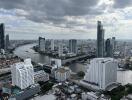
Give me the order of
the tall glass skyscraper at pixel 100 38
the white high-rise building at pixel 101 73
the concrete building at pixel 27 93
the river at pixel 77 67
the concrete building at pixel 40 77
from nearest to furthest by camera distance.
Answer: the concrete building at pixel 27 93 → the white high-rise building at pixel 101 73 → the concrete building at pixel 40 77 → the river at pixel 77 67 → the tall glass skyscraper at pixel 100 38

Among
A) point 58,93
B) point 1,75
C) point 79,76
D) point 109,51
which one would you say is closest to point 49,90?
point 58,93

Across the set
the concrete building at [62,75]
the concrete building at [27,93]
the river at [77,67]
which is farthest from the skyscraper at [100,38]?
the concrete building at [27,93]

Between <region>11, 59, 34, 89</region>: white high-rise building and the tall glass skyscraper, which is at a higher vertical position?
the tall glass skyscraper

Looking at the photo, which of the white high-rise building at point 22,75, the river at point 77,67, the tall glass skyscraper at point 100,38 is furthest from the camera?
the tall glass skyscraper at point 100,38

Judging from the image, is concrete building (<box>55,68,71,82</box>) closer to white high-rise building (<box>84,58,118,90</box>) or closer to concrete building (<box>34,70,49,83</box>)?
concrete building (<box>34,70,49,83</box>)

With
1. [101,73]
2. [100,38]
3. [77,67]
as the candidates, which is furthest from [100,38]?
[101,73]

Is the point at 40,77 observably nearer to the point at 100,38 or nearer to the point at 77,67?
the point at 77,67

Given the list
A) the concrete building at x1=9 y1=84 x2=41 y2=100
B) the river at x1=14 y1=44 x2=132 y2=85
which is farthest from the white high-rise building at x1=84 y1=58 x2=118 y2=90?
the concrete building at x1=9 y1=84 x2=41 y2=100

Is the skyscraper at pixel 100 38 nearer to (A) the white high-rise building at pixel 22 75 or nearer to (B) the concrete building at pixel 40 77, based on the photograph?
(B) the concrete building at pixel 40 77
